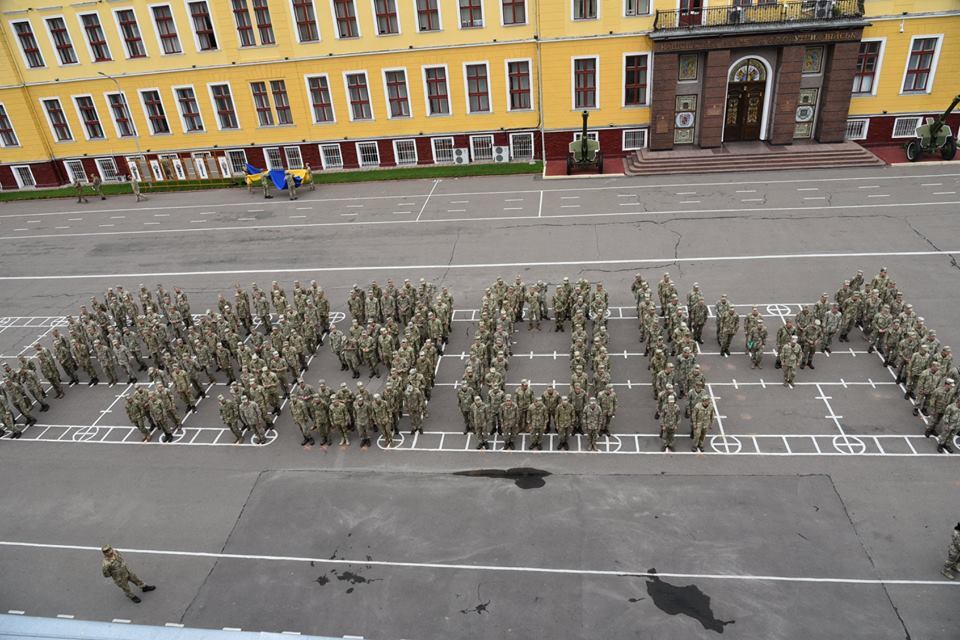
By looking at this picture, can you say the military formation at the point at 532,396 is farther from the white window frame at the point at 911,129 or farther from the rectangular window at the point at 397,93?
the white window frame at the point at 911,129

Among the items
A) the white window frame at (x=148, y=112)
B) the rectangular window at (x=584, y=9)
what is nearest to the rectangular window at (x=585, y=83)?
the rectangular window at (x=584, y=9)

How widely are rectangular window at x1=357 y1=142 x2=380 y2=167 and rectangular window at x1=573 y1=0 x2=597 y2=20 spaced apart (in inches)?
590

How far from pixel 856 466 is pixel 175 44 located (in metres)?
43.9

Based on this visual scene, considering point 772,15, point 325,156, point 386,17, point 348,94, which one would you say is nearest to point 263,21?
point 348,94

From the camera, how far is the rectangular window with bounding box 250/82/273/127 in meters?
41.2

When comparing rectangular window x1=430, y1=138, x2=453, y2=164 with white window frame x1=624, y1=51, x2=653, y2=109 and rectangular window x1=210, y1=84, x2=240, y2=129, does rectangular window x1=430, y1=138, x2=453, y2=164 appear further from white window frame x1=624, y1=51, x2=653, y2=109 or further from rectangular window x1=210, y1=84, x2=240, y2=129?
rectangular window x1=210, y1=84, x2=240, y2=129

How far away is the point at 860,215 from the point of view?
28.2 m

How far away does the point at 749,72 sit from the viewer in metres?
36.3

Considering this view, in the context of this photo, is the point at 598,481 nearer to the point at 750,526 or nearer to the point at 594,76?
the point at 750,526

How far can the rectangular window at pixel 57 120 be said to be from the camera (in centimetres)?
4343

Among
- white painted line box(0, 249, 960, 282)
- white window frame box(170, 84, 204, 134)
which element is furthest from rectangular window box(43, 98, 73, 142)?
white painted line box(0, 249, 960, 282)

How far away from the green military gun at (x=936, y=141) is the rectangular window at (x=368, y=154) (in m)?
31.7

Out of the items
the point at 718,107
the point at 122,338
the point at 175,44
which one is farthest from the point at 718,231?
the point at 175,44

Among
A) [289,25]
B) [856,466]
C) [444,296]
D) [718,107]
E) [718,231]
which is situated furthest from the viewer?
[289,25]
